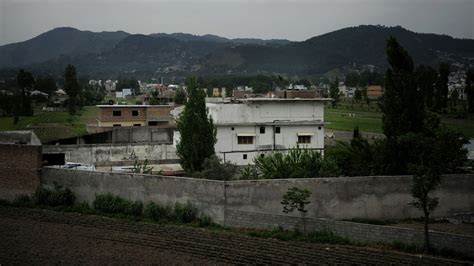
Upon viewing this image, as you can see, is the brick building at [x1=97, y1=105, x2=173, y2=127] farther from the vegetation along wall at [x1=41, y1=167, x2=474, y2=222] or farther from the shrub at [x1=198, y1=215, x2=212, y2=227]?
the shrub at [x1=198, y1=215, x2=212, y2=227]

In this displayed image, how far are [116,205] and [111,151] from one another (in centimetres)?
1019

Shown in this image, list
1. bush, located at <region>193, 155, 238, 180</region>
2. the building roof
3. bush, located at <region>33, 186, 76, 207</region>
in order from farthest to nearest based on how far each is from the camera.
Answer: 1. the building roof
2. bush, located at <region>193, 155, 238, 180</region>
3. bush, located at <region>33, 186, 76, 207</region>

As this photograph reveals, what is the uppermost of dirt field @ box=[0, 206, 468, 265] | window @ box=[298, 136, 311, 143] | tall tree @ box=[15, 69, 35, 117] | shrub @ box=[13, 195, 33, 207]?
tall tree @ box=[15, 69, 35, 117]

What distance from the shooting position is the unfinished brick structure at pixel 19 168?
23.1 m

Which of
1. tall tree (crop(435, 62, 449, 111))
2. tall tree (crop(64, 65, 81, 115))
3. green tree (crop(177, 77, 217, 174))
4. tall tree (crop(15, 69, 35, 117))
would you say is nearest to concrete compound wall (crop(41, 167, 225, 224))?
green tree (crop(177, 77, 217, 174))

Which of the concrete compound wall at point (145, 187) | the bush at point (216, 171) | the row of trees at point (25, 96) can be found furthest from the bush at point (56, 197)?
the row of trees at point (25, 96)

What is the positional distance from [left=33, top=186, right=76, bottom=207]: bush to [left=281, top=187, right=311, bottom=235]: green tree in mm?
8817

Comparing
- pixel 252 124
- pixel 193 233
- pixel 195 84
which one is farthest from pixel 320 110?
pixel 193 233

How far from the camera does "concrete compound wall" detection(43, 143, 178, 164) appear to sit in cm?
2975

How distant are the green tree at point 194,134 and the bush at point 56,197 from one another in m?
5.43

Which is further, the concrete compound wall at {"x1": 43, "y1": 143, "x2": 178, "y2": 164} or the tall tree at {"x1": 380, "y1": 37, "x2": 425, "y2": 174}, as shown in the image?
the concrete compound wall at {"x1": 43, "y1": 143, "x2": 178, "y2": 164}

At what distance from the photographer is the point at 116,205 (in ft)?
69.5

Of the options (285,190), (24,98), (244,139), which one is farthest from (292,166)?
(24,98)

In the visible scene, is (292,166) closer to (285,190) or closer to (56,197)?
(285,190)
